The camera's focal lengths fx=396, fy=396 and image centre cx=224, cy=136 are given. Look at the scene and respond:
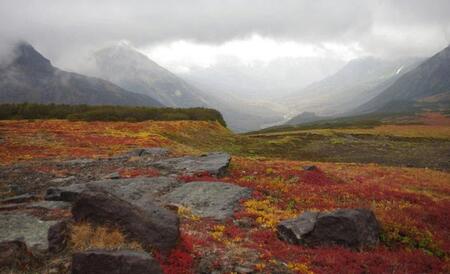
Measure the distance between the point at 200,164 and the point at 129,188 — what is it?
1007cm

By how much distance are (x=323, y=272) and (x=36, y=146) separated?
143ft

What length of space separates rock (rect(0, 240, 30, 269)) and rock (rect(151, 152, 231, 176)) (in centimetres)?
2023

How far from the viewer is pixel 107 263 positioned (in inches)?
460

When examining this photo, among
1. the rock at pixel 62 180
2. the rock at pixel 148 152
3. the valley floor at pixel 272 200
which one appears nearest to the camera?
the valley floor at pixel 272 200

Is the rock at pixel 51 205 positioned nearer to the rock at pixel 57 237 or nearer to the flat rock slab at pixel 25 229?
the flat rock slab at pixel 25 229

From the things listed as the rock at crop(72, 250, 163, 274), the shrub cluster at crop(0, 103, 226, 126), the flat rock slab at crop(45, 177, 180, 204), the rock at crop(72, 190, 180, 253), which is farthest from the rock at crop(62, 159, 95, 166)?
the shrub cluster at crop(0, 103, 226, 126)

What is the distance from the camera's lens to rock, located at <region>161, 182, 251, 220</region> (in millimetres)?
22317

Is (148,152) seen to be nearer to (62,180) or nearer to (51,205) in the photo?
(62,180)

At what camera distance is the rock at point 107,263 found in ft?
38.3

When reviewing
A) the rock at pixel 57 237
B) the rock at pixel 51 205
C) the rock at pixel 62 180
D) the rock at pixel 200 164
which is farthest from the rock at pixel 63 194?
the rock at pixel 200 164

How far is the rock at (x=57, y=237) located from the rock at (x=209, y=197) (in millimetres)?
8592

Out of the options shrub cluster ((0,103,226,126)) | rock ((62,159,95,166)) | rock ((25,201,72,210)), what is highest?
shrub cluster ((0,103,226,126))

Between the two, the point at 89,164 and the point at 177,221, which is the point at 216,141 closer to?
the point at 89,164

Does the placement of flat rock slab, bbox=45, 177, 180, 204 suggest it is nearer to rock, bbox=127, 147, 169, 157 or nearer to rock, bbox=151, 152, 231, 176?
rock, bbox=151, 152, 231, 176
